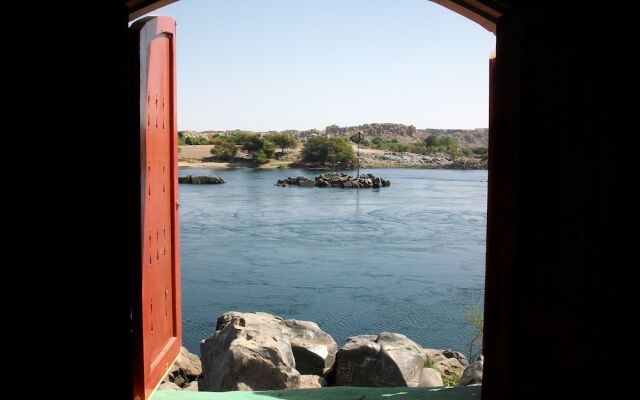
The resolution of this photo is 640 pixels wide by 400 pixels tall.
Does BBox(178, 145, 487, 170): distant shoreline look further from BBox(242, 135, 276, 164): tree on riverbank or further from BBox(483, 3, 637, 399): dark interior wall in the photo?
BBox(483, 3, 637, 399): dark interior wall

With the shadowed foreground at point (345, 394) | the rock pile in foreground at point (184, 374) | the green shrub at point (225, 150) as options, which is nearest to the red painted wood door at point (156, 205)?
the shadowed foreground at point (345, 394)

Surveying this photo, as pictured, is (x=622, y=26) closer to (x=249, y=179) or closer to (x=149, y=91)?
(x=149, y=91)

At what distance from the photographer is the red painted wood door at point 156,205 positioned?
7.95ft

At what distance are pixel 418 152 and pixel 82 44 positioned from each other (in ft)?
221

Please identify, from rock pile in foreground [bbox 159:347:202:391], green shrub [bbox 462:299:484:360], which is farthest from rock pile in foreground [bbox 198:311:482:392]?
green shrub [bbox 462:299:484:360]

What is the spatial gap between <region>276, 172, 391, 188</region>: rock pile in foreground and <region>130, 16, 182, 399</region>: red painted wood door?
40678 millimetres

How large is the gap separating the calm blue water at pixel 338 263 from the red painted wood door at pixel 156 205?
35.6 feet

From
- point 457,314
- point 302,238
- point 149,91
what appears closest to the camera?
point 149,91

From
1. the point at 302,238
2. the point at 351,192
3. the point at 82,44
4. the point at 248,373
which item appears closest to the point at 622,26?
the point at 82,44

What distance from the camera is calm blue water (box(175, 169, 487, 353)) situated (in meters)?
16.3

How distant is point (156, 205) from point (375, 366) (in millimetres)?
3302

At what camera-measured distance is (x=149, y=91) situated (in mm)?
2740

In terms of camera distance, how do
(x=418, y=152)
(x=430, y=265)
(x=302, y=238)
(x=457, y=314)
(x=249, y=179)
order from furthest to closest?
(x=418, y=152), (x=249, y=179), (x=302, y=238), (x=430, y=265), (x=457, y=314)

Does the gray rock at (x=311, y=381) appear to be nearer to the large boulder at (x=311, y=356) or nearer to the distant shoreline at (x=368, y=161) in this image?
the large boulder at (x=311, y=356)
